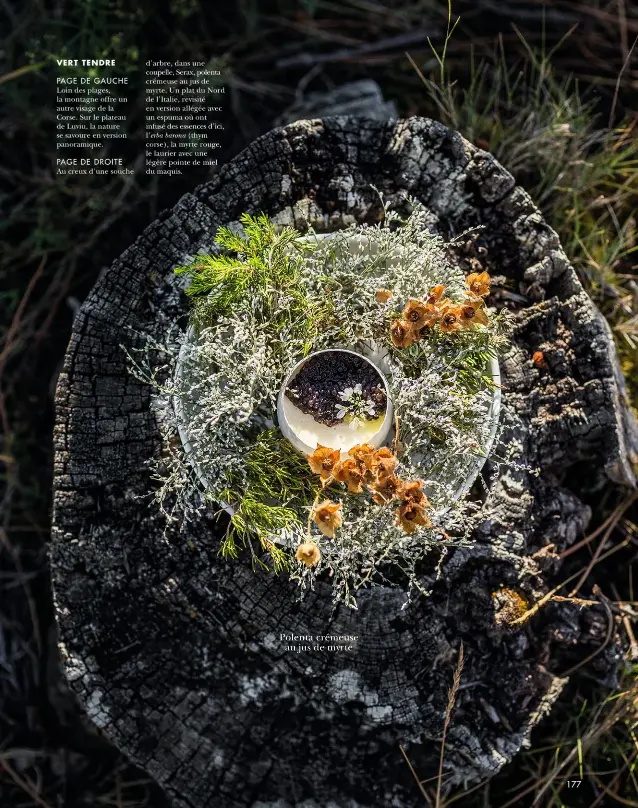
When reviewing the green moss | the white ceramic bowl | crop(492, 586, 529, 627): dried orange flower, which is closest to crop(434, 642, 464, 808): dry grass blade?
crop(492, 586, 529, 627): dried orange flower

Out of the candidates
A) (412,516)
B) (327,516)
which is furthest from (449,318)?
(327,516)

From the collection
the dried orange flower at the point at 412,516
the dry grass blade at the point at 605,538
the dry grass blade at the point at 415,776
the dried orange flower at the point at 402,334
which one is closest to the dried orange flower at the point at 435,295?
the dried orange flower at the point at 402,334

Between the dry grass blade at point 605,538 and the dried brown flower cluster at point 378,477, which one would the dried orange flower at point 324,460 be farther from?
the dry grass blade at point 605,538

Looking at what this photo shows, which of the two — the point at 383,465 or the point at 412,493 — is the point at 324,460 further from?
the point at 412,493

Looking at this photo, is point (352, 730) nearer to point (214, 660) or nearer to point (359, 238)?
point (214, 660)

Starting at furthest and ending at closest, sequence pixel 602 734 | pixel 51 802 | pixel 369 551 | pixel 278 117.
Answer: pixel 278 117 → pixel 51 802 → pixel 602 734 → pixel 369 551

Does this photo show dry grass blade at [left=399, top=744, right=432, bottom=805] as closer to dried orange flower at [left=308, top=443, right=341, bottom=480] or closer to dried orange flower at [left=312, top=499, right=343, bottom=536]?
dried orange flower at [left=312, top=499, right=343, bottom=536]

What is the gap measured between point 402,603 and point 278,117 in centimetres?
244

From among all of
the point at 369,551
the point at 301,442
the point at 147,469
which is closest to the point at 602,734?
the point at 369,551

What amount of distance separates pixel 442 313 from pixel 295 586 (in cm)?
106

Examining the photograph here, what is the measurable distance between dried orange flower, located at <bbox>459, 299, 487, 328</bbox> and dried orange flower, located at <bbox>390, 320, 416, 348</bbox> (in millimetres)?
166

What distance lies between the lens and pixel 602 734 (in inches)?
128

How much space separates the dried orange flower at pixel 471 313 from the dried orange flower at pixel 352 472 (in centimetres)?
58

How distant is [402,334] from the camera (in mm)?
2574
